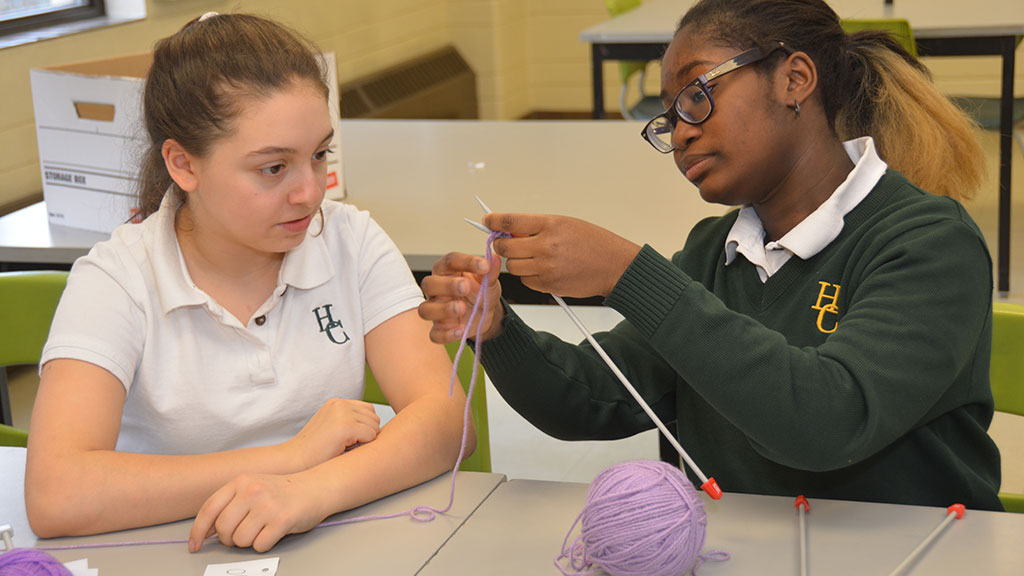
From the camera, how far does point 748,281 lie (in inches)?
53.5

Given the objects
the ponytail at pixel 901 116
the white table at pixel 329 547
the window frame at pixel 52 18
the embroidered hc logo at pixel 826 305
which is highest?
the window frame at pixel 52 18

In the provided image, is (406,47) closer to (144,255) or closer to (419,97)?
(419,97)

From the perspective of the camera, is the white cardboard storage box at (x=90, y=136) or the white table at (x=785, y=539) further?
the white cardboard storage box at (x=90, y=136)

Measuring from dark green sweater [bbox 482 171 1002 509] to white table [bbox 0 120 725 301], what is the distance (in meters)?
0.58

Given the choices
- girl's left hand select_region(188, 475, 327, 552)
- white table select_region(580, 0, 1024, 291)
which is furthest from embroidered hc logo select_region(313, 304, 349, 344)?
white table select_region(580, 0, 1024, 291)

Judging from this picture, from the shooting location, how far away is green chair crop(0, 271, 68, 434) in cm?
168

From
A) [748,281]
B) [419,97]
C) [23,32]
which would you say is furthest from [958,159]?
[419,97]

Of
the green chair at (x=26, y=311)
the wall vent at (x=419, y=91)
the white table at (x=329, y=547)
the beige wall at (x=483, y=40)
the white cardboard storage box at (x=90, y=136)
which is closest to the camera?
the white table at (x=329, y=547)

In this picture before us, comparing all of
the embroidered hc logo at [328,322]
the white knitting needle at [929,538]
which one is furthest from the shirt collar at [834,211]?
the embroidered hc logo at [328,322]

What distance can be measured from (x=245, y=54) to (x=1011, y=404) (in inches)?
44.5

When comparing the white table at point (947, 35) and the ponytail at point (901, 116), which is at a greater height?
the ponytail at point (901, 116)

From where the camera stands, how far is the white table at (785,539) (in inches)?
38.2

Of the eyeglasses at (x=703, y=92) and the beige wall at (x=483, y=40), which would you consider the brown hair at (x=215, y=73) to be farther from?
the beige wall at (x=483, y=40)

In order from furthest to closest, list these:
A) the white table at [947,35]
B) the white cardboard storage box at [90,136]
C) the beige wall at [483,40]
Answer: the beige wall at [483,40] < the white table at [947,35] < the white cardboard storage box at [90,136]
